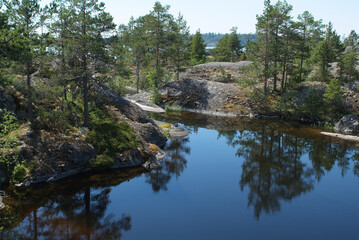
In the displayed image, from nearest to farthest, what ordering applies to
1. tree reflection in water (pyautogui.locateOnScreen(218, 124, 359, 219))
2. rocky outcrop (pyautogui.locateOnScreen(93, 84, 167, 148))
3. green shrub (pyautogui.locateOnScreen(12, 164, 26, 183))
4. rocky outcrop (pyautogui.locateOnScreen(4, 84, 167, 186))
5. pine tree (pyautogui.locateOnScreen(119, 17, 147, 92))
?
green shrub (pyautogui.locateOnScreen(12, 164, 26, 183)), rocky outcrop (pyautogui.locateOnScreen(4, 84, 167, 186)), tree reflection in water (pyautogui.locateOnScreen(218, 124, 359, 219)), rocky outcrop (pyautogui.locateOnScreen(93, 84, 167, 148)), pine tree (pyautogui.locateOnScreen(119, 17, 147, 92))

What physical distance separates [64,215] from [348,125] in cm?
3399

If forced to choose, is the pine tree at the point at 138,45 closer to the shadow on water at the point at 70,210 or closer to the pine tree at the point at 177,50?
the pine tree at the point at 177,50

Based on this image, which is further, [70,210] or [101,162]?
[101,162]

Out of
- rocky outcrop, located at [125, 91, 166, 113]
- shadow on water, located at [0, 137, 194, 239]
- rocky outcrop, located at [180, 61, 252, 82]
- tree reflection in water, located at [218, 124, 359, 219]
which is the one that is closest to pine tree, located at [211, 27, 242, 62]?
rocky outcrop, located at [180, 61, 252, 82]

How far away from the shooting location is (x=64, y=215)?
15.3 meters

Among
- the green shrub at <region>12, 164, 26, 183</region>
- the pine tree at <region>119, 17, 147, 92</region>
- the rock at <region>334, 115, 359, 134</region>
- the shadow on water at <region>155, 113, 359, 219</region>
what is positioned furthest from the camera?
the pine tree at <region>119, 17, 147, 92</region>

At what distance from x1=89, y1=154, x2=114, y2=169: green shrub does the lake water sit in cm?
79

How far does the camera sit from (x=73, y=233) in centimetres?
1369

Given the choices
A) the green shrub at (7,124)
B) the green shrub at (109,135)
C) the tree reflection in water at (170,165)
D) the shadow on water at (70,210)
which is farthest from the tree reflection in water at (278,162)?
the green shrub at (7,124)

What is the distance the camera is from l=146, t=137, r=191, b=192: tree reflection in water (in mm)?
20158

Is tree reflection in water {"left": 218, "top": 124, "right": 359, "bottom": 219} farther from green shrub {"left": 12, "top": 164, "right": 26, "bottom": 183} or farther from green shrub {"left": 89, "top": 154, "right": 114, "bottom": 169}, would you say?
green shrub {"left": 12, "top": 164, "right": 26, "bottom": 183}

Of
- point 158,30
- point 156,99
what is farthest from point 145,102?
point 158,30

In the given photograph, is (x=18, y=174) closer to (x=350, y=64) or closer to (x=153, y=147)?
(x=153, y=147)

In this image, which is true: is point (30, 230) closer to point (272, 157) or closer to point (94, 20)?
point (94, 20)
